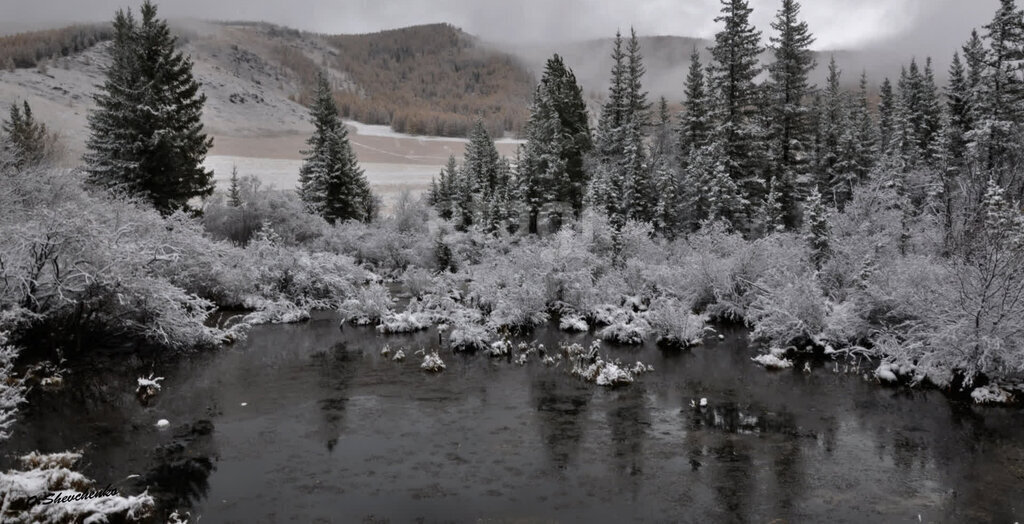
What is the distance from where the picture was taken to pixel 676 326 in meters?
19.8

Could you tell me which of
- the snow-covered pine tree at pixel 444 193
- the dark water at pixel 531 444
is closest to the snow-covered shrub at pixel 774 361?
the dark water at pixel 531 444

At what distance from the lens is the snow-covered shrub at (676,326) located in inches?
781

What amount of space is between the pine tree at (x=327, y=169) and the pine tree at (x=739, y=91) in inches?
1031

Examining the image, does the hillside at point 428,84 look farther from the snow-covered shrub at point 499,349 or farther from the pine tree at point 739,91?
the snow-covered shrub at point 499,349

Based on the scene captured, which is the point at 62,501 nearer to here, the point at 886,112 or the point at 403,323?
the point at 403,323

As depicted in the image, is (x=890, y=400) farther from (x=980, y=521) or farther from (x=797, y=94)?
(x=797, y=94)

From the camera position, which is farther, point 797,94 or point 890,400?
point 797,94

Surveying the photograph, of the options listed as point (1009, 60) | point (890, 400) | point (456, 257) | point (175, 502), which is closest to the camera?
point (175, 502)

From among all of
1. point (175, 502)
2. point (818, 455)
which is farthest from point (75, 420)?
point (818, 455)

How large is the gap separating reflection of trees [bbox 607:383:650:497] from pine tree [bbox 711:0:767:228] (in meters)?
23.5

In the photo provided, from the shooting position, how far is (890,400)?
558 inches

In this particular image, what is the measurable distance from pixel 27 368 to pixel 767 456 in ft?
55.1

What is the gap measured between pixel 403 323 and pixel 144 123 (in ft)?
62.0

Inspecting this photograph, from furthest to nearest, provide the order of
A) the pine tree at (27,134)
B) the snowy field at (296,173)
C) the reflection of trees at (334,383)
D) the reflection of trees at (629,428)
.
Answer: the snowy field at (296,173)
the pine tree at (27,134)
the reflection of trees at (334,383)
the reflection of trees at (629,428)
